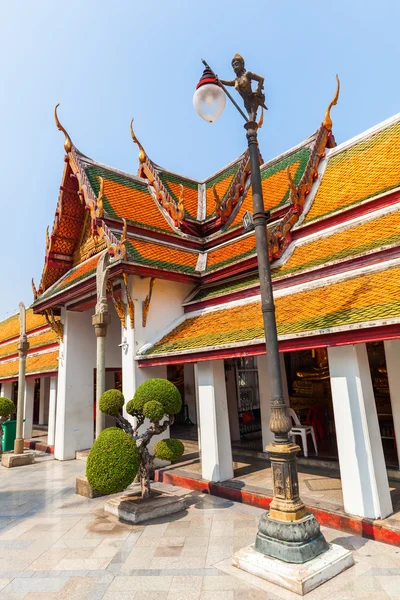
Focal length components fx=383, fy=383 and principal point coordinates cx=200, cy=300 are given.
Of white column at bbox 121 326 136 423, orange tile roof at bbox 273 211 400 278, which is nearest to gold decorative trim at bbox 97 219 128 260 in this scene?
white column at bbox 121 326 136 423

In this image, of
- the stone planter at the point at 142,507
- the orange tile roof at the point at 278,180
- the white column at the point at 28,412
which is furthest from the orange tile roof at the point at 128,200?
the white column at the point at 28,412

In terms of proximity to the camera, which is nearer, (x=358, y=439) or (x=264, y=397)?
(x=358, y=439)

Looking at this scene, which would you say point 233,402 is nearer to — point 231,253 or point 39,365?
point 231,253

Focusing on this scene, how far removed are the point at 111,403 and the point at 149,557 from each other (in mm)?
2340

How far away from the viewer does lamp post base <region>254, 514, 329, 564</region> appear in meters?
3.74

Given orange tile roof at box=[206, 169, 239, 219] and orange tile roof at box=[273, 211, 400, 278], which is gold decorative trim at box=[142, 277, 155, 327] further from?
orange tile roof at box=[206, 169, 239, 219]

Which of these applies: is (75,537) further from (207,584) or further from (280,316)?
(280,316)

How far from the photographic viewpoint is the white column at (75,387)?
11188 mm

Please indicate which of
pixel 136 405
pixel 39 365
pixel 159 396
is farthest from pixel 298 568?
pixel 39 365

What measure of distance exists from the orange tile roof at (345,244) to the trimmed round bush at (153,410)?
3609 millimetres

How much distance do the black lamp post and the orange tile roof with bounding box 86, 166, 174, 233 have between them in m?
5.98

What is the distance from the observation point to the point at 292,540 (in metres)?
3.78

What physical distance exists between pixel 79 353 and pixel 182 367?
6.06 metres

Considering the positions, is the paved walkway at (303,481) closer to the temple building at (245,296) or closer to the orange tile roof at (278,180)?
the temple building at (245,296)
